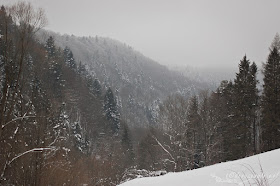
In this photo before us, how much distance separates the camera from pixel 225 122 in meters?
23.4

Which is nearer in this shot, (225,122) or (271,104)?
(271,104)

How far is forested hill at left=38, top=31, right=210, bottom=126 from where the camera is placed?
117m

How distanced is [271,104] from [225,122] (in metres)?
4.21

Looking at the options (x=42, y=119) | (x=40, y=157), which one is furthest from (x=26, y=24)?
(x=40, y=157)

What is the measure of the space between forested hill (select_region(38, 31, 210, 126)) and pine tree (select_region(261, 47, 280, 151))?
254 ft

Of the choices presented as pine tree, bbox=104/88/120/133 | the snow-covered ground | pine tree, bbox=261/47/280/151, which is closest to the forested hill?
pine tree, bbox=104/88/120/133

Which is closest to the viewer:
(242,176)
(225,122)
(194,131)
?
(242,176)

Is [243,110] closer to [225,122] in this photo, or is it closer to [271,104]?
[225,122]

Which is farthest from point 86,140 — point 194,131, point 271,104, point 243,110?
point 271,104

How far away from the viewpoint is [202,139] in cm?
2214

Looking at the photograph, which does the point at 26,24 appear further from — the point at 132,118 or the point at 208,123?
the point at 132,118

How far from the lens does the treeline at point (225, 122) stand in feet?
67.6

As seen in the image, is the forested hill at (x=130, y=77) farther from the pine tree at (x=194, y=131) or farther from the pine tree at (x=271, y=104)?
the pine tree at (x=271, y=104)

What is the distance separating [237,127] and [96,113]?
34.3 meters
